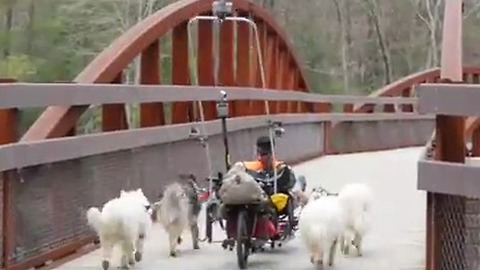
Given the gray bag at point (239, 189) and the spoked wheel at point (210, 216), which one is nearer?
the gray bag at point (239, 189)

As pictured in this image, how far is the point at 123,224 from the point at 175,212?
35.1 inches

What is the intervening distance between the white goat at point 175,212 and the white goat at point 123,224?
437 mm

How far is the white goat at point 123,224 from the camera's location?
735 centimetres

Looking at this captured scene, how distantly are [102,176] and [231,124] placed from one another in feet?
15.8

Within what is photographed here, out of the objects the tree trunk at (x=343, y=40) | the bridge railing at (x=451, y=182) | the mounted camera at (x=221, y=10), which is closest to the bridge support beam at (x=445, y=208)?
the bridge railing at (x=451, y=182)

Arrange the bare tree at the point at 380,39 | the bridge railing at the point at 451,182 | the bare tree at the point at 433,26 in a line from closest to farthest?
the bridge railing at the point at 451,182
the bare tree at the point at 433,26
the bare tree at the point at 380,39

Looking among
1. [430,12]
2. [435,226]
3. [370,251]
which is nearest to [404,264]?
[370,251]

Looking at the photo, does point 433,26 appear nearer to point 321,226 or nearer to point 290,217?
point 290,217

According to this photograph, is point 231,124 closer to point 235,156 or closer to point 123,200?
point 235,156

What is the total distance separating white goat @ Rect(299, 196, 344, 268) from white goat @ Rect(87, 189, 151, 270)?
970 millimetres

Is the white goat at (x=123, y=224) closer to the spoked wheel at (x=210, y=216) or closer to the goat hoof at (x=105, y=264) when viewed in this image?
the goat hoof at (x=105, y=264)

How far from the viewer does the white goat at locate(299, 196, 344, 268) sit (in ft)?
24.2

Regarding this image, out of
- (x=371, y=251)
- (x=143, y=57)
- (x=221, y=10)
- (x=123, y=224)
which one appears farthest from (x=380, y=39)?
(x=123, y=224)

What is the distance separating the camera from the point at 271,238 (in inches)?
317
